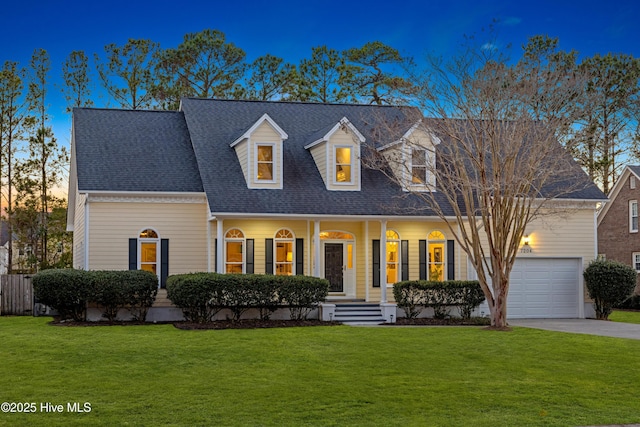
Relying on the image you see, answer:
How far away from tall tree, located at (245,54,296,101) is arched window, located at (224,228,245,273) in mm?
16915

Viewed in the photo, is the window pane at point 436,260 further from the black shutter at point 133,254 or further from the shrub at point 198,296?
the black shutter at point 133,254

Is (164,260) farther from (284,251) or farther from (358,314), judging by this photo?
(358,314)

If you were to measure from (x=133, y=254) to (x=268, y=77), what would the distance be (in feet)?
61.2

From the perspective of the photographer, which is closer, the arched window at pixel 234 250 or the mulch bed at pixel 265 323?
the mulch bed at pixel 265 323

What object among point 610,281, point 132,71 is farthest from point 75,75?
point 610,281

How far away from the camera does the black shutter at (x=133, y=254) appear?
964 inches

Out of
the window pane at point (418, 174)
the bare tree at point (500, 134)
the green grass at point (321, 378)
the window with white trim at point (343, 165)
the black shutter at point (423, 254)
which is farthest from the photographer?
the black shutter at point (423, 254)

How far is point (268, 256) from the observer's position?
25125 millimetres

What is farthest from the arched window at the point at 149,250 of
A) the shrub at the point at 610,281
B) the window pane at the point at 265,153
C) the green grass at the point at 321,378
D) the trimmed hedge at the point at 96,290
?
the shrub at the point at 610,281

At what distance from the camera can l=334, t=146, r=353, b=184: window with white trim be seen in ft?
85.6

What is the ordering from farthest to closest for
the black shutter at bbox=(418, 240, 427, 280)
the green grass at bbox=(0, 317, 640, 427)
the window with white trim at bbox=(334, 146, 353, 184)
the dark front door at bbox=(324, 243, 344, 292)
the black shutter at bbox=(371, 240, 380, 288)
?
the black shutter at bbox=(418, 240, 427, 280)
the window with white trim at bbox=(334, 146, 353, 184)
the dark front door at bbox=(324, 243, 344, 292)
the black shutter at bbox=(371, 240, 380, 288)
the green grass at bbox=(0, 317, 640, 427)

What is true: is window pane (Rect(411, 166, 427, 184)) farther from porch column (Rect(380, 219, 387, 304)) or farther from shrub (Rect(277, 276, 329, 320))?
shrub (Rect(277, 276, 329, 320))

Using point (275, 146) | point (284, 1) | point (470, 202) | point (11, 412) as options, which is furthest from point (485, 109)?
point (11, 412)

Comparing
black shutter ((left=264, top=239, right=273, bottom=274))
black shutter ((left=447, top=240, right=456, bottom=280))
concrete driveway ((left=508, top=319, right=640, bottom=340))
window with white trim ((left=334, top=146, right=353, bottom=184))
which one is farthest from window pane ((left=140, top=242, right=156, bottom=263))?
concrete driveway ((left=508, top=319, right=640, bottom=340))
